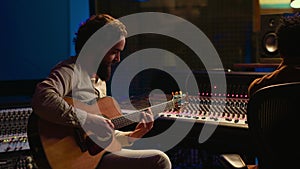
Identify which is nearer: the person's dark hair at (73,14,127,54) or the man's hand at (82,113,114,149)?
the man's hand at (82,113,114,149)

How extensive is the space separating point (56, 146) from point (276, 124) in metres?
1.10

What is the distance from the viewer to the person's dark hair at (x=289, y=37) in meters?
1.55

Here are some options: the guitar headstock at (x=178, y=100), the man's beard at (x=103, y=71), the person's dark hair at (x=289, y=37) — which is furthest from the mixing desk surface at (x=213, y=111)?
the person's dark hair at (x=289, y=37)

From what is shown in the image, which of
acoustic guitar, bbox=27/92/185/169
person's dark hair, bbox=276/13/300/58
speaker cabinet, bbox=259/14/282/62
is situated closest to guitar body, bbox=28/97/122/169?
acoustic guitar, bbox=27/92/185/169

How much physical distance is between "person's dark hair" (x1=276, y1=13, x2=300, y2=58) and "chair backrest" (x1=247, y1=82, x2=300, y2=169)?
1.26 feet

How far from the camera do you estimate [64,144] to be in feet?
5.96

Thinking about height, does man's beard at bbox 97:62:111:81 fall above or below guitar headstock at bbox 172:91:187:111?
above

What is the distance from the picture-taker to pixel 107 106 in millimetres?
2041

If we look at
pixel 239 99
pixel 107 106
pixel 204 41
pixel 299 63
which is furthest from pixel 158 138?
pixel 299 63

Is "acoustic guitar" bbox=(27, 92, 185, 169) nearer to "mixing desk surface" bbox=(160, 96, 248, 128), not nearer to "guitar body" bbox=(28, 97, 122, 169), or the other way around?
"guitar body" bbox=(28, 97, 122, 169)

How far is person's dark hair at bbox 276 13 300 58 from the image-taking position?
61.0 inches

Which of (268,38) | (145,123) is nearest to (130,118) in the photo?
(145,123)

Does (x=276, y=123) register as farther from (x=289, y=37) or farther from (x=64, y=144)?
(x=64, y=144)

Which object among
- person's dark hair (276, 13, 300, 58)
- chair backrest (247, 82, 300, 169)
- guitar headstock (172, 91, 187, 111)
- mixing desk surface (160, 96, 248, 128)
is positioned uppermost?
person's dark hair (276, 13, 300, 58)
